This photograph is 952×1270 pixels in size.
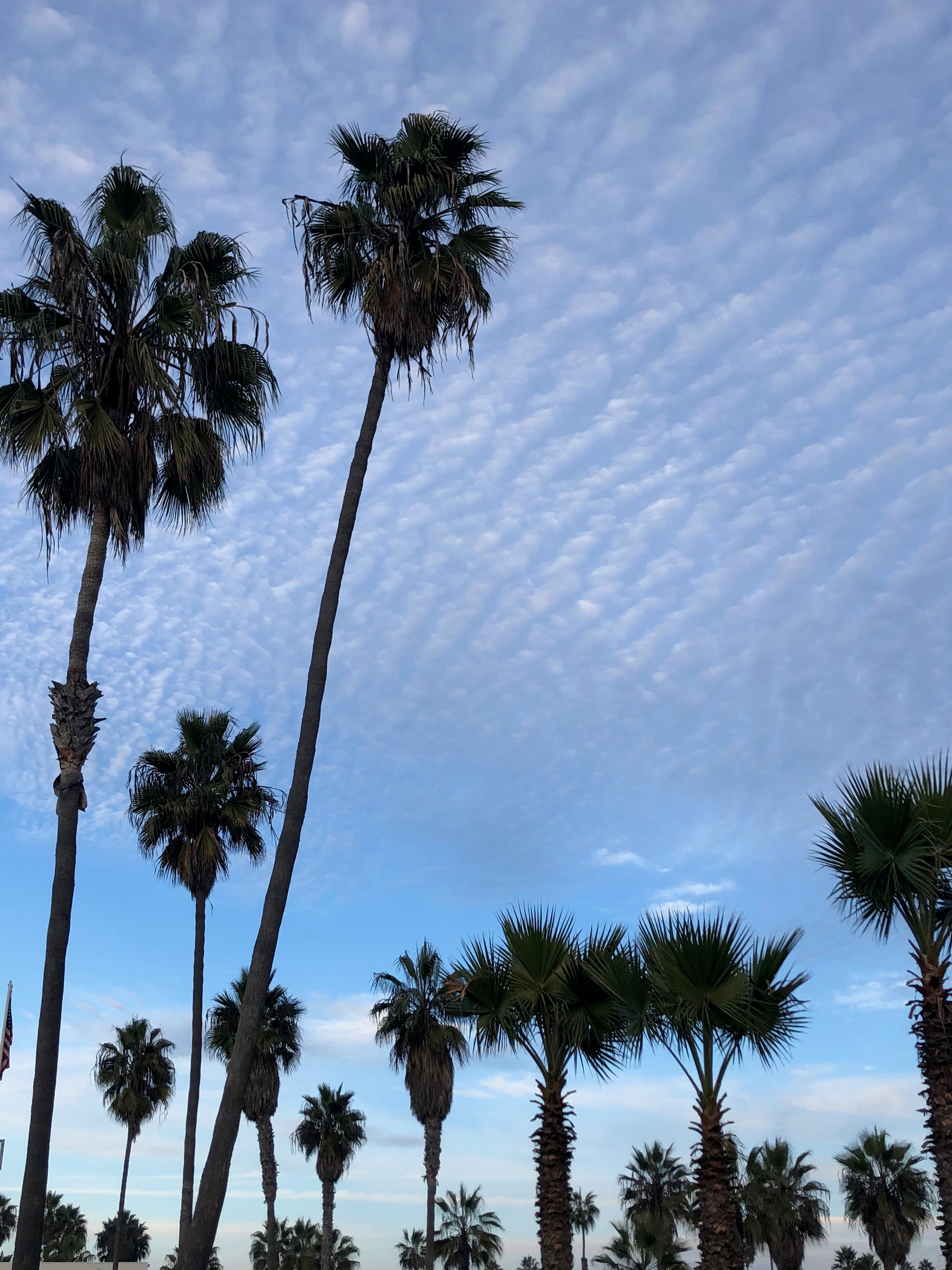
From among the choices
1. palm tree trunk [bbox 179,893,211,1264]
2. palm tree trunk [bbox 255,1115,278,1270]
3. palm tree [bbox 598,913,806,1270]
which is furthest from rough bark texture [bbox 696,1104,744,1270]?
palm tree trunk [bbox 255,1115,278,1270]

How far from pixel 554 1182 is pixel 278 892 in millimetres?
6918

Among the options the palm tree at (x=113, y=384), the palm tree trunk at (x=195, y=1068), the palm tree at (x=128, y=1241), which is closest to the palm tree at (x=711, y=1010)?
the palm tree at (x=113, y=384)

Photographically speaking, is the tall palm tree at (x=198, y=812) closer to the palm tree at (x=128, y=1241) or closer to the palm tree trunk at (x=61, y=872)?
the palm tree trunk at (x=61, y=872)

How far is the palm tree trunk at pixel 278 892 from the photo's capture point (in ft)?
39.4

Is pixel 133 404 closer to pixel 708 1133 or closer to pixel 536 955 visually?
pixel 536 955

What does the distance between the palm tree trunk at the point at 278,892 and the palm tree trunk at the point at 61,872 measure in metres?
2.00

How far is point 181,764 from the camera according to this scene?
110ft

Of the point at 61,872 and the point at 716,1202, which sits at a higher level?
the point at 61,872

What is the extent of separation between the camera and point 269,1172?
4178 cm

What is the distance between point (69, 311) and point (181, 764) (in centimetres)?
1924

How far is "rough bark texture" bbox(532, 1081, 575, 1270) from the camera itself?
1639cm

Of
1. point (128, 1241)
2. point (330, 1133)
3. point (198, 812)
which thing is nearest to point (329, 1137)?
point (330, 1133)

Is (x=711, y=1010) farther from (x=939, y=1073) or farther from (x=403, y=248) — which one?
(x=403, y=248)

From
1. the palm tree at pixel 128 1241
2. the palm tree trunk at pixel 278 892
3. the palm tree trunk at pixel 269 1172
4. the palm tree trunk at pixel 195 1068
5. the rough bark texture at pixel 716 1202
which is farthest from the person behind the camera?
the palm tree at pixel 128 1241
